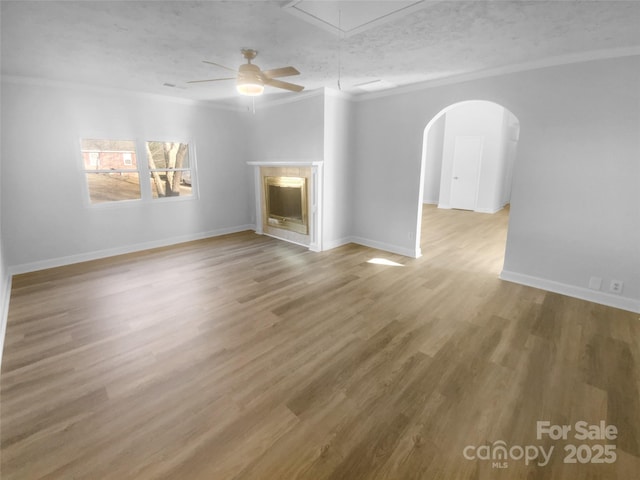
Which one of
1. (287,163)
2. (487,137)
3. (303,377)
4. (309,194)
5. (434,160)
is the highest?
(487,137)

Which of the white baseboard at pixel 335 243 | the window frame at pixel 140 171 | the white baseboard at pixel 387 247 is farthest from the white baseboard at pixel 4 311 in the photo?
the white baseboard at pixel 387 247

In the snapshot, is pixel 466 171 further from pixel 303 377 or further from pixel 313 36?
pixel 303 377

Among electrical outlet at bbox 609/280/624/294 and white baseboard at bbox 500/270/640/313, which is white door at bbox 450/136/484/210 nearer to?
white baseboard at bbox 500/270/640/313

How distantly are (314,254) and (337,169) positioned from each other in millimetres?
1552

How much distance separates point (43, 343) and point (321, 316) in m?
2.52

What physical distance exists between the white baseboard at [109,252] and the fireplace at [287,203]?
1174mm

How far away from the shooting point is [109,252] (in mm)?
5082

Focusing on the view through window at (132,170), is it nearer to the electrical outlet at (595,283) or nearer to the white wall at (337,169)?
the white wall at (337,169)

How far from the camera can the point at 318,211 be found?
16.9 ft

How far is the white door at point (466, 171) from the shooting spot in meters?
9.17

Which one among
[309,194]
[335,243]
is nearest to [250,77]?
[309,194]

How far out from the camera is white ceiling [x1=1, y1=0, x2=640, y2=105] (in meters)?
2.27

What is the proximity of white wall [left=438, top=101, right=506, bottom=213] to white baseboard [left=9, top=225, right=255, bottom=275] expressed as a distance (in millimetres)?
7388

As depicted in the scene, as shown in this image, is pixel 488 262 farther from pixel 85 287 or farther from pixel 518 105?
pixel 85 287
